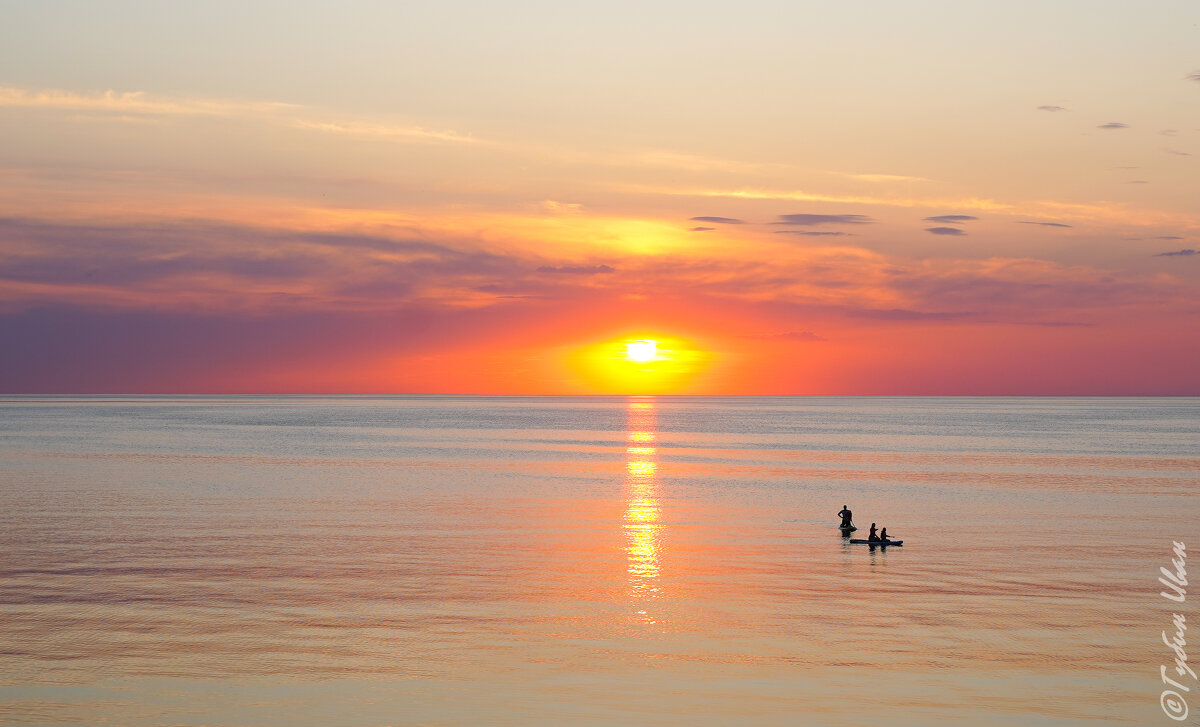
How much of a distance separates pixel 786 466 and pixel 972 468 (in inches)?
579

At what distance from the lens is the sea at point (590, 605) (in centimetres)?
2144

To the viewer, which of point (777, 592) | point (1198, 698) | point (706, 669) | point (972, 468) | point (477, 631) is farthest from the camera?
point (972, 468)

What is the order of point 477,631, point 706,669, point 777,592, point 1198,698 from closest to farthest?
1. point 1198,698
2. point 706,669
3. point 477,631
4. point 777,592

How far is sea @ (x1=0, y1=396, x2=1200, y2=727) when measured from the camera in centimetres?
2144

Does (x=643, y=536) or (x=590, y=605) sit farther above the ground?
(x=643, y=536)

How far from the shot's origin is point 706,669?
23.8 metres

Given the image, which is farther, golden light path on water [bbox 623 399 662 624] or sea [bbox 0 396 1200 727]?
golden light path on water [bbox 623 399 662 624]

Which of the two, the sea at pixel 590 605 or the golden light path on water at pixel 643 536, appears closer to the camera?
the sea at pixel 590 605

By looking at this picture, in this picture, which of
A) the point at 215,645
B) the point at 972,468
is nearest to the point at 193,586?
the point at 215,645

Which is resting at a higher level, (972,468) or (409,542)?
(972,468)

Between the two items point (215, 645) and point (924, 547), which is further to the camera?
point (924, 547)

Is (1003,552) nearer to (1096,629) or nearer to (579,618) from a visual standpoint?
(1096,629)

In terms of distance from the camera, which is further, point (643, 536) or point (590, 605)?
point (643, 536)

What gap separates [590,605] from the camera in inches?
1187
